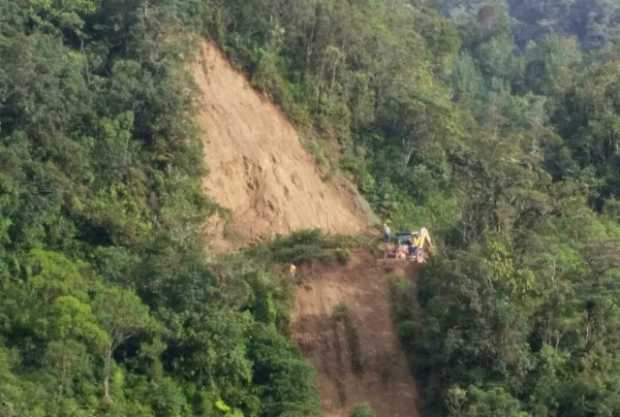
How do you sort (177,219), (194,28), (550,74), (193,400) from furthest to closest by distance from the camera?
(550,74)
(194,28)
(177,219)
(193,400)

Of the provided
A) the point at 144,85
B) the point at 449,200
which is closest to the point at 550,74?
the point at 449,200

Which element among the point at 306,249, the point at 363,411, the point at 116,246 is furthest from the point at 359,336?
the point at 116,246

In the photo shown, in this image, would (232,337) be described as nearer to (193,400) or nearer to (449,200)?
(193,400)

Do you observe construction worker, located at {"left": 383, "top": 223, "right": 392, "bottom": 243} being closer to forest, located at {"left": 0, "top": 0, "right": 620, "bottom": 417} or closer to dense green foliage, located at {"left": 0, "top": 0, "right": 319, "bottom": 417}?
forest, located at {"left": 0, "top": 0, "right": 620, "bottom": 417}

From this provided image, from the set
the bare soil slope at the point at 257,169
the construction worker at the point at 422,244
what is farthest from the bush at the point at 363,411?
the bare soil slope at the point at 257,169

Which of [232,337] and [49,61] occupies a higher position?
[49,61]

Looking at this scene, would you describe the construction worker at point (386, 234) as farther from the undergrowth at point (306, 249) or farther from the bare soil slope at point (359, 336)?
the bare soil slope at point (359, 336)

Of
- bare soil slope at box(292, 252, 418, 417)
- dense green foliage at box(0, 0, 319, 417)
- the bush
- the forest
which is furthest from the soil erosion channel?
dense green foliage at box(0, 0, 319, 417)
